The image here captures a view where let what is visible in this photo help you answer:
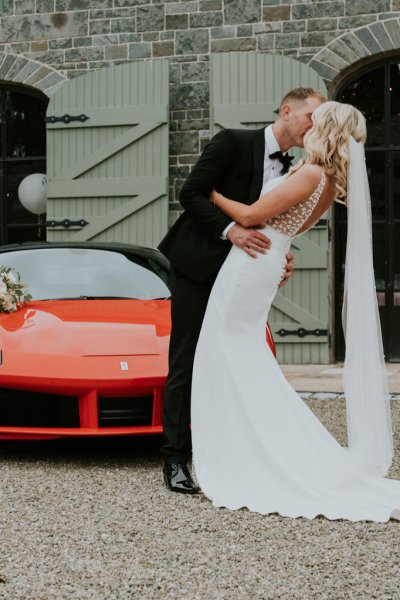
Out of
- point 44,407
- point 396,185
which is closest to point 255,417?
point 44,407

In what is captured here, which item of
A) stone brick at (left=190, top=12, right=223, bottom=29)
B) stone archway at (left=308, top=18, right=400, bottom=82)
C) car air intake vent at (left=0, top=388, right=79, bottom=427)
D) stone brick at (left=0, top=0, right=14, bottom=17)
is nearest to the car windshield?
car air intake vent at (left=0, top=388, right=79, bottom=427)

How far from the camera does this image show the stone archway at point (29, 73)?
1009 centimetres

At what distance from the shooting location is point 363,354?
12.8 ft

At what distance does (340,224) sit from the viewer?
964 cm

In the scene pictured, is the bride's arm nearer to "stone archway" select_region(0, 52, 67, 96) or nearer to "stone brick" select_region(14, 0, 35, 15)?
"stone archway" select_region(0, 52, 67, 96)

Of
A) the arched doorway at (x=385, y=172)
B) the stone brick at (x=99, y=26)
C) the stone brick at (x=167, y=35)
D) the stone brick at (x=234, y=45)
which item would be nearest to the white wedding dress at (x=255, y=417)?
the arched doorway at (x=385, y=172)

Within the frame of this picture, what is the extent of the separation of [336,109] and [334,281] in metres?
6.08

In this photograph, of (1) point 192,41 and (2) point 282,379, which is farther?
(1) point 192,41

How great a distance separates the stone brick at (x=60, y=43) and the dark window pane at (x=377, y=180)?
368cm

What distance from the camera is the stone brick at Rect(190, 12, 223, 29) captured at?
966cm

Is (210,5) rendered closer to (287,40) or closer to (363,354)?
(287,40)

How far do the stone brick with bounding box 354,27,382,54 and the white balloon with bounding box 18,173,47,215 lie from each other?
388 cm

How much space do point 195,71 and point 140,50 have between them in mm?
703

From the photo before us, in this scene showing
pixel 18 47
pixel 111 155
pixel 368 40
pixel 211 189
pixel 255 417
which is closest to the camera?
pixel 255 417
